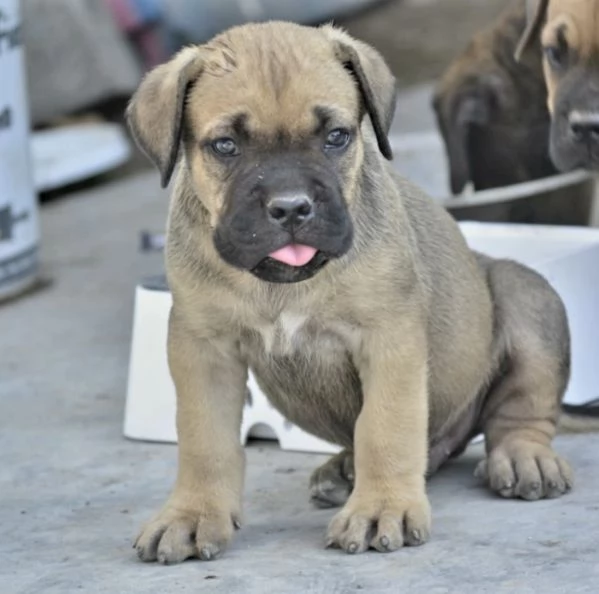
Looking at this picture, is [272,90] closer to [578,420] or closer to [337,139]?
[337,139]

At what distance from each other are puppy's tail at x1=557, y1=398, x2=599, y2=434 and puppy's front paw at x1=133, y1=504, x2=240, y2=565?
1410mm

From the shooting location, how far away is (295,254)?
3.70 m

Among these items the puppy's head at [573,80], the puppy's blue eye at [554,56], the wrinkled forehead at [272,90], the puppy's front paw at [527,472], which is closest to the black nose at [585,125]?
the puppy's head at [573,80]

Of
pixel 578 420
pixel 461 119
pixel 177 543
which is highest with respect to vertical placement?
pixel 177 543

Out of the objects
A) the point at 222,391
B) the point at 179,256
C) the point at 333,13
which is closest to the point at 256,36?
the point at 179,256

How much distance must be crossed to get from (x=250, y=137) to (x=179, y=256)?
1.53 feet

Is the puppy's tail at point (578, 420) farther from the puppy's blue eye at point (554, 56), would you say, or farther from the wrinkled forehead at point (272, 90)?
the puppy's blue eye at point (554, 56)

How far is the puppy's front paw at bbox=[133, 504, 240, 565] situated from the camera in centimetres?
389

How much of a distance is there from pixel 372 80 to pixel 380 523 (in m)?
1.06

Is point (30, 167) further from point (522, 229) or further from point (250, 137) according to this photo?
point (250, 137)

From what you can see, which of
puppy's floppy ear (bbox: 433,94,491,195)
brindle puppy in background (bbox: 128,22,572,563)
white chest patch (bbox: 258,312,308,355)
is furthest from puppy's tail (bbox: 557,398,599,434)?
puppy's floppy ear (bbox: 433,94,491,195)

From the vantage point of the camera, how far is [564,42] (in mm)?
6270

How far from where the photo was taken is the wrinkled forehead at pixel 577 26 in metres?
6.09

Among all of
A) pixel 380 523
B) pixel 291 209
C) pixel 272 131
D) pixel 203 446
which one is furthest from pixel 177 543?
pixel 272 131
